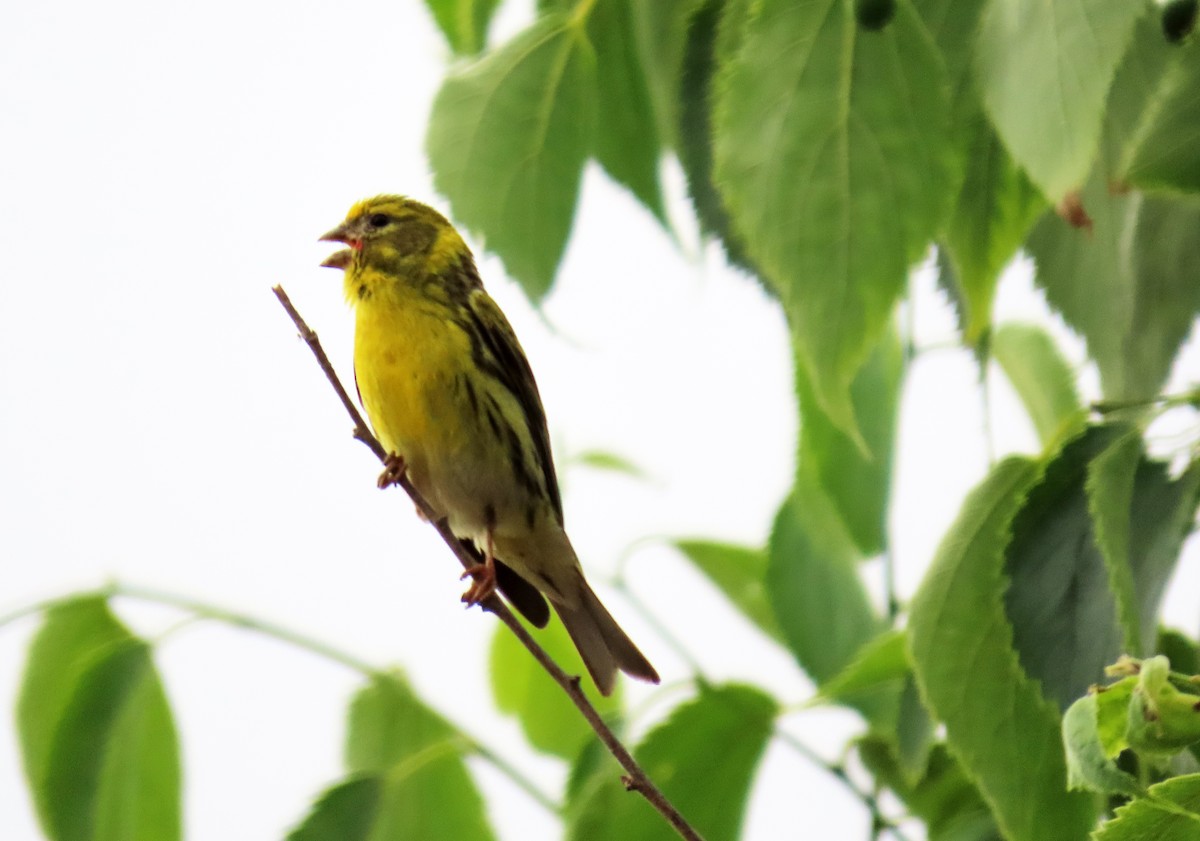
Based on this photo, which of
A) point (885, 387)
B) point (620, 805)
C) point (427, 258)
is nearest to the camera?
point (620, 805)

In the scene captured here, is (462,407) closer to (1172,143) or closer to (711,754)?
(711,754)

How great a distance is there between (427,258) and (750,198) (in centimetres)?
170

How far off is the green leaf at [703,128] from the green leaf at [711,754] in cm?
51

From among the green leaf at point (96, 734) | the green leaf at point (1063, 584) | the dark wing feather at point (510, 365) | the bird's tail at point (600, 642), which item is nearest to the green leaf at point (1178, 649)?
the green leaf at point (1063, 584)

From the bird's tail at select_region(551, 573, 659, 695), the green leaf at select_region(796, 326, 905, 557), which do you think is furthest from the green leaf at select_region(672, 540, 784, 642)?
the green leaf at select_region(796, 326, 905, 557)

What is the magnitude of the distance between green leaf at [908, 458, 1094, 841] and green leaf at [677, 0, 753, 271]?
1.37 feet

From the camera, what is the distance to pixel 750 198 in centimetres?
130

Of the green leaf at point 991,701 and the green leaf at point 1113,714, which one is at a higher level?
the green leaf at point 1113,714

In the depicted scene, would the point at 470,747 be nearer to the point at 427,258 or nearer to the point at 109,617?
the point at 109,617

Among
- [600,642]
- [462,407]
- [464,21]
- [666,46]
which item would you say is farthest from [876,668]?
[462,407]

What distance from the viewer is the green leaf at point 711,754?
169 cm

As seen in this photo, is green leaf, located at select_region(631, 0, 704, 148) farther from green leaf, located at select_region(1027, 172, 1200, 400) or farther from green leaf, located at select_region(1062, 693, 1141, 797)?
green leaf, located at select_region(1062, 693, 1141, 797)

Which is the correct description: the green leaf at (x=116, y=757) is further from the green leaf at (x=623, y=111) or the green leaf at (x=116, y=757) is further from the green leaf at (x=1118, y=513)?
the green leaf at (x=1118, y=513)

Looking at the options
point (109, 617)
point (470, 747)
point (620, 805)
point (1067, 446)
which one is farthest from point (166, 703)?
point (1067, 446)
